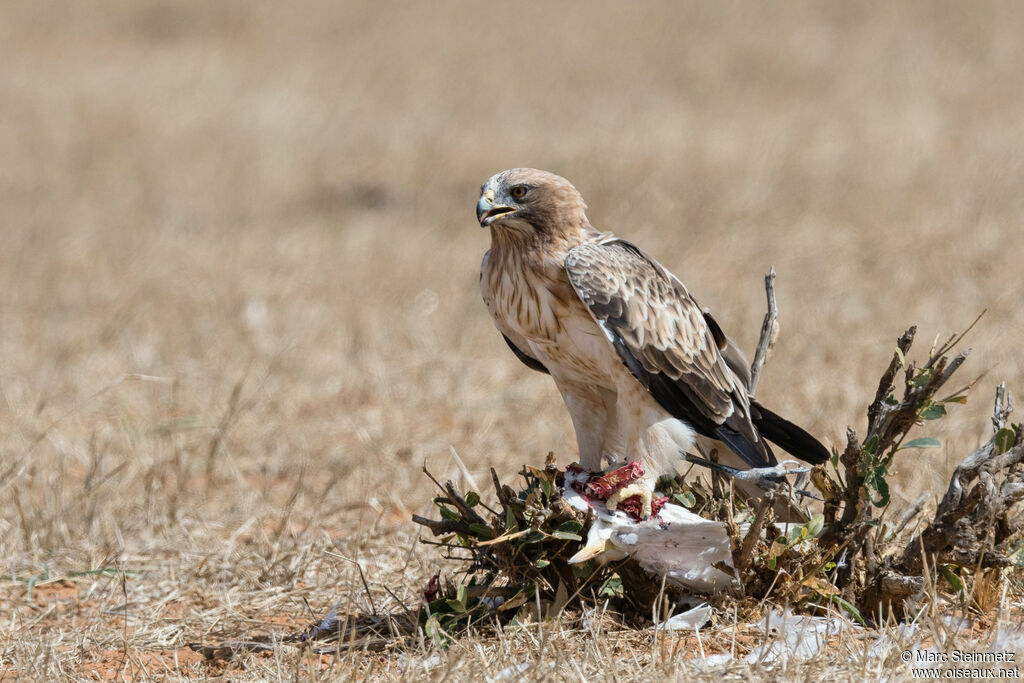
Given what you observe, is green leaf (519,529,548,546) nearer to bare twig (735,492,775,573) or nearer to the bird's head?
bare twig (735,492,775,573)

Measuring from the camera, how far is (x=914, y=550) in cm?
368

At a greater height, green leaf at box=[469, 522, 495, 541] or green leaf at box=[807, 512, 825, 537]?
green leaf at box=[807, 512, 825, 537]

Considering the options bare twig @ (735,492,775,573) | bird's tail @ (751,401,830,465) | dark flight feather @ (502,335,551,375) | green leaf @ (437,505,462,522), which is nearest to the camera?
bare twig @ (735,492,775,573)

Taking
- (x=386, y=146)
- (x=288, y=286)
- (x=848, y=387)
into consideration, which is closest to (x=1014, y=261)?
(x=848, y=387)

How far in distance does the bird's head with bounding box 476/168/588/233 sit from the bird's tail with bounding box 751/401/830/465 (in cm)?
96

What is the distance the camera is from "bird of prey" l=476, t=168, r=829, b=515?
12.4 ft

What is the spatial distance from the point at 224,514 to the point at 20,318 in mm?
4329

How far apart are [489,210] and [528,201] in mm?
150

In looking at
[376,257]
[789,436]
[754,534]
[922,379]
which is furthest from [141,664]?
[376,257]

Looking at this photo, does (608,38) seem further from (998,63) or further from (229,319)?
(229,319)

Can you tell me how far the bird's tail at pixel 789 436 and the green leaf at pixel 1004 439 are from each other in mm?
519

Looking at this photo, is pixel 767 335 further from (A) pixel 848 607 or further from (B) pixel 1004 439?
(A) pixel 848 607

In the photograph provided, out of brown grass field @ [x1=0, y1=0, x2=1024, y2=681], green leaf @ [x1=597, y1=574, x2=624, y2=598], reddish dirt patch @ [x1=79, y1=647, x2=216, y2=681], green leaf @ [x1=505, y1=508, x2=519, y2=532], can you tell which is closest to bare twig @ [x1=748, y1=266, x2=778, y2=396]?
green leaf @ [x1=597, y1=574, x2=624, y2=598]

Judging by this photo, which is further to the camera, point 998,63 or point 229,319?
point 998,63
